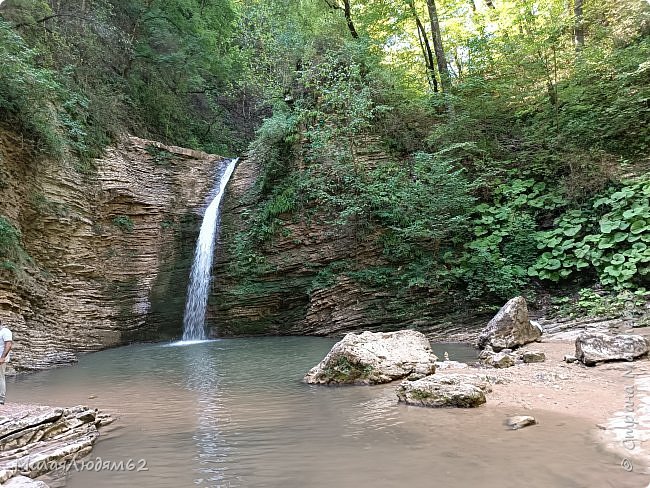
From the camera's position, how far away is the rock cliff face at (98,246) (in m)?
10.6

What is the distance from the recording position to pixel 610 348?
6223 millimetres

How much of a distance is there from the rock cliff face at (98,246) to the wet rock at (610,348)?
1008 cm

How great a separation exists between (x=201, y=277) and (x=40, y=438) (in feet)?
32.7

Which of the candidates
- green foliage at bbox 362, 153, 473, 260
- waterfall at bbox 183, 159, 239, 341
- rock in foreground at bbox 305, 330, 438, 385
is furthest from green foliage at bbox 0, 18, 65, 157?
rock in foreground at bbox 305, 330, 438, 385

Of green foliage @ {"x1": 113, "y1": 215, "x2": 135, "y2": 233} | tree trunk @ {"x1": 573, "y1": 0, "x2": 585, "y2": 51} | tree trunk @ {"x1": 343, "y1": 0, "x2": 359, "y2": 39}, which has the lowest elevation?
green foliage @ {"x1": 113, "y1": 215, "x2": 135, "y2": 233}

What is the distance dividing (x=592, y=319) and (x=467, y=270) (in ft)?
10.2

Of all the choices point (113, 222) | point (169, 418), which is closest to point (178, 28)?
point (113, 222)

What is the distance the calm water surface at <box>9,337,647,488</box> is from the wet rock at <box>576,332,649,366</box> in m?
2.22

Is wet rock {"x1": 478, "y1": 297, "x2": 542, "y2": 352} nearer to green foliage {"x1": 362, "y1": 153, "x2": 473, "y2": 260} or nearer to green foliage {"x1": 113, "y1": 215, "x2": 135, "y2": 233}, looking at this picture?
green foliage {"x1": 362, "y1": 153, "x2": 473, "y2": 260}

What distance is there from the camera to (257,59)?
1886 cm

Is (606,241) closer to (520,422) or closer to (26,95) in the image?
(520,422)

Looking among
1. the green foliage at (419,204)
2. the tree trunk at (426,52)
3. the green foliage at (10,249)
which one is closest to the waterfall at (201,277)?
the green foliage at (10,249)

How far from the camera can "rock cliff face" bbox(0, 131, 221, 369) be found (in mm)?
10578

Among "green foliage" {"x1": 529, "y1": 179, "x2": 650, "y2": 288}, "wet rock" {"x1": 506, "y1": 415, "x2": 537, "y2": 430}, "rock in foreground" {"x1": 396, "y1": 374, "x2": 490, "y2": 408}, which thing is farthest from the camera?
"green foliage" {"x1": 529, "y1": 179, "x2": 650, "y2": 288}
